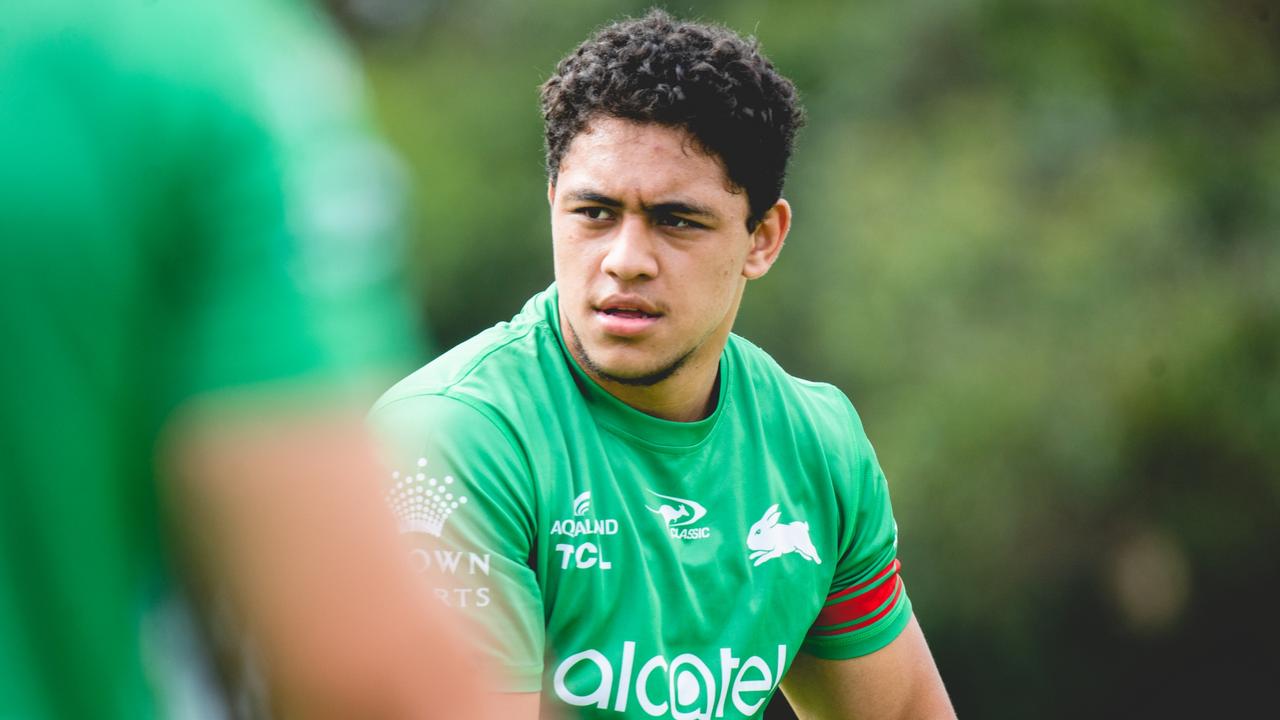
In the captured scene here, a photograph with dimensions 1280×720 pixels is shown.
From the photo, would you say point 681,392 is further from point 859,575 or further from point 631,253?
point 859,575

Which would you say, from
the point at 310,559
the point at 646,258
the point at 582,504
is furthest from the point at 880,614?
the point at 310,559

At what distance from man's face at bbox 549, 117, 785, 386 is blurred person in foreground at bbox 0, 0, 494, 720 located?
2.05 metres

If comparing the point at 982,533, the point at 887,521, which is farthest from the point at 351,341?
the point at 982,533

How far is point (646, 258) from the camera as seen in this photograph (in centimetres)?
294

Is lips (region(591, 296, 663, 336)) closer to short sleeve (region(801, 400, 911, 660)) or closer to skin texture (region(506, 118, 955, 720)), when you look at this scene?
skin texture (region(506, 118, 955, 720))

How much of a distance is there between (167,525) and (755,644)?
6.96ft

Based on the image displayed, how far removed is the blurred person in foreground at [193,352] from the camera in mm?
798

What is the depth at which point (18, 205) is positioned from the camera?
78 cm

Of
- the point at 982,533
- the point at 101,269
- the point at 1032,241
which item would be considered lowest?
the point at 982,533

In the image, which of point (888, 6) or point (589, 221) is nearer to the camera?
point (589, 221)

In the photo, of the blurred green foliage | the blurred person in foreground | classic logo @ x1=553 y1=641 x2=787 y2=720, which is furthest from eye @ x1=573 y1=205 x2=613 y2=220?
the blurred green foliage

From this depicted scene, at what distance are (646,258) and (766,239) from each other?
50 centimetres

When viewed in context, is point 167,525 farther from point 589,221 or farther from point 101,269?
point 589,221

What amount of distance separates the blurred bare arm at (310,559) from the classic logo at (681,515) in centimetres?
198
